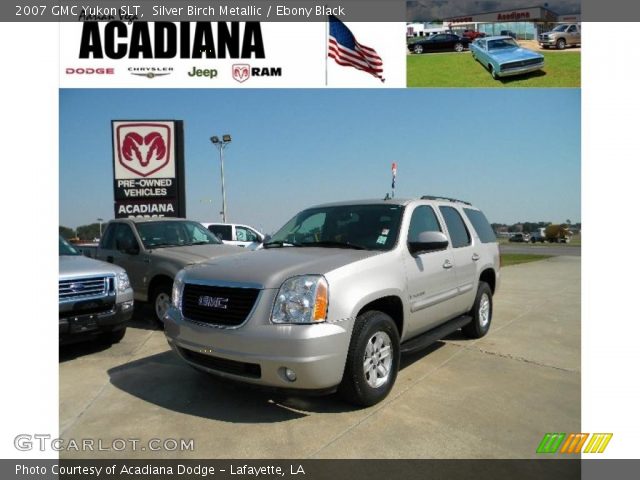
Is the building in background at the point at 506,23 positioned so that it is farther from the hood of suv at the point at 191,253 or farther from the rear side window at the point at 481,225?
the hood of suv at the point at 191,253

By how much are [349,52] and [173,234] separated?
436 centimetres

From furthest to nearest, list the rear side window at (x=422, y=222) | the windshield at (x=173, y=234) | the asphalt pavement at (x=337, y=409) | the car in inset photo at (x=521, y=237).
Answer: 1. the car in inset photo at (x=521, y=237)
2. the windshield at (x=173, y=234)
3. the rear side window at (x=422, y=222)
4. the asphalt pavement at (x=337, y=409)

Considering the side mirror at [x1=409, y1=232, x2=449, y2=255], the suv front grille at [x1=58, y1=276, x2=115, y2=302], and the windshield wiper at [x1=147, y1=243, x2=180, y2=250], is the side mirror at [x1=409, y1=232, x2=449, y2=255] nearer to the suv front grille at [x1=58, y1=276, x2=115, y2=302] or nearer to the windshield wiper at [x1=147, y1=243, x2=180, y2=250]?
the suv front grille at [x1=58, y1=276, x2=115, y2=302]

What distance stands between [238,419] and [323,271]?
1.36 meters

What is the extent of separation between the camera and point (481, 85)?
833cm

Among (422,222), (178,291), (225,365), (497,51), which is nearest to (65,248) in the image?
(178,291)

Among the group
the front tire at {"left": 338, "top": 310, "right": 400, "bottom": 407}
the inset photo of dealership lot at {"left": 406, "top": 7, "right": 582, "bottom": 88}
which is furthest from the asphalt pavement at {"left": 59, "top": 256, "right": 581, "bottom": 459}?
the inset photo of dealership lot at {"left": 406, "top": 7, "right": 582, "bottom": 88}

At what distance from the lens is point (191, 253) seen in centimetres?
673

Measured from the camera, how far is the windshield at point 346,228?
425 centimetres

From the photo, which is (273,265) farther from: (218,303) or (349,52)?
(349,52)

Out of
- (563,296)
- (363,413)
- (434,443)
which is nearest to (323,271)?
(363,413)

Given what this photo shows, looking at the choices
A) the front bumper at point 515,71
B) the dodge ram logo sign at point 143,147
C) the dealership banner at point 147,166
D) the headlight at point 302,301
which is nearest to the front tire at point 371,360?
the headlight at point 302,301

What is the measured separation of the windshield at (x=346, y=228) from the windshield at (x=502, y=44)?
5.54m

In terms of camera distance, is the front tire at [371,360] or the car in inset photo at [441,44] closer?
the front tire at [371,360]
